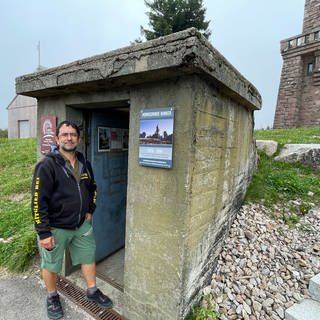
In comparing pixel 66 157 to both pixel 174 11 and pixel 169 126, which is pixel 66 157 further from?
pixel 174 11

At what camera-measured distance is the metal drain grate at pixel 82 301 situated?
2.73 metres

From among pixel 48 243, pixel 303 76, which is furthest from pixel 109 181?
pixel 303 76

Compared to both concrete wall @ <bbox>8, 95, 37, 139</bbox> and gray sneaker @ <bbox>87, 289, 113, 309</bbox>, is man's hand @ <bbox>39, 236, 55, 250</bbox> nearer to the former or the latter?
gray sneaker @ <bbox>87, 289, 113, 309</bbox>

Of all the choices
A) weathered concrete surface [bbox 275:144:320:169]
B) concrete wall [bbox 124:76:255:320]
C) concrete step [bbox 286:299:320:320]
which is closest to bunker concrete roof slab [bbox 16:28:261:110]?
concrete wall [bbox 124:76:255:320]

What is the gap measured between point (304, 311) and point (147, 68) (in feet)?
9.17

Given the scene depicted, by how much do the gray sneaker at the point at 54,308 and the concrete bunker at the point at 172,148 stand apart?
0.61 meters

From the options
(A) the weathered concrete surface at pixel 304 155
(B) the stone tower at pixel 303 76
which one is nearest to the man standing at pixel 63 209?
(A) the weathered concrete surface at pixel 304 155

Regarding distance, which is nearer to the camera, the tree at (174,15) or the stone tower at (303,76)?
the stone tower at (303,76)

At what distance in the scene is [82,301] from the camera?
293 centimetres

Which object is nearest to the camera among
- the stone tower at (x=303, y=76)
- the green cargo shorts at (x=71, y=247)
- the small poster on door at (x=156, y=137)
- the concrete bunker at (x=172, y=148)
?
the concrete bunker at (x=172, y=148)

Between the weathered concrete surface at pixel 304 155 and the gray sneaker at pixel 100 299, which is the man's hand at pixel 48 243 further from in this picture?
the weathered concrete surface at pixel 304 155

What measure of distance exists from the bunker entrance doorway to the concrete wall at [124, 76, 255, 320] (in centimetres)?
91

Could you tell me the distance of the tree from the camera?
1805 centimetres

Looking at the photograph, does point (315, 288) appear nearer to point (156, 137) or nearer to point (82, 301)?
point (156, 137)
